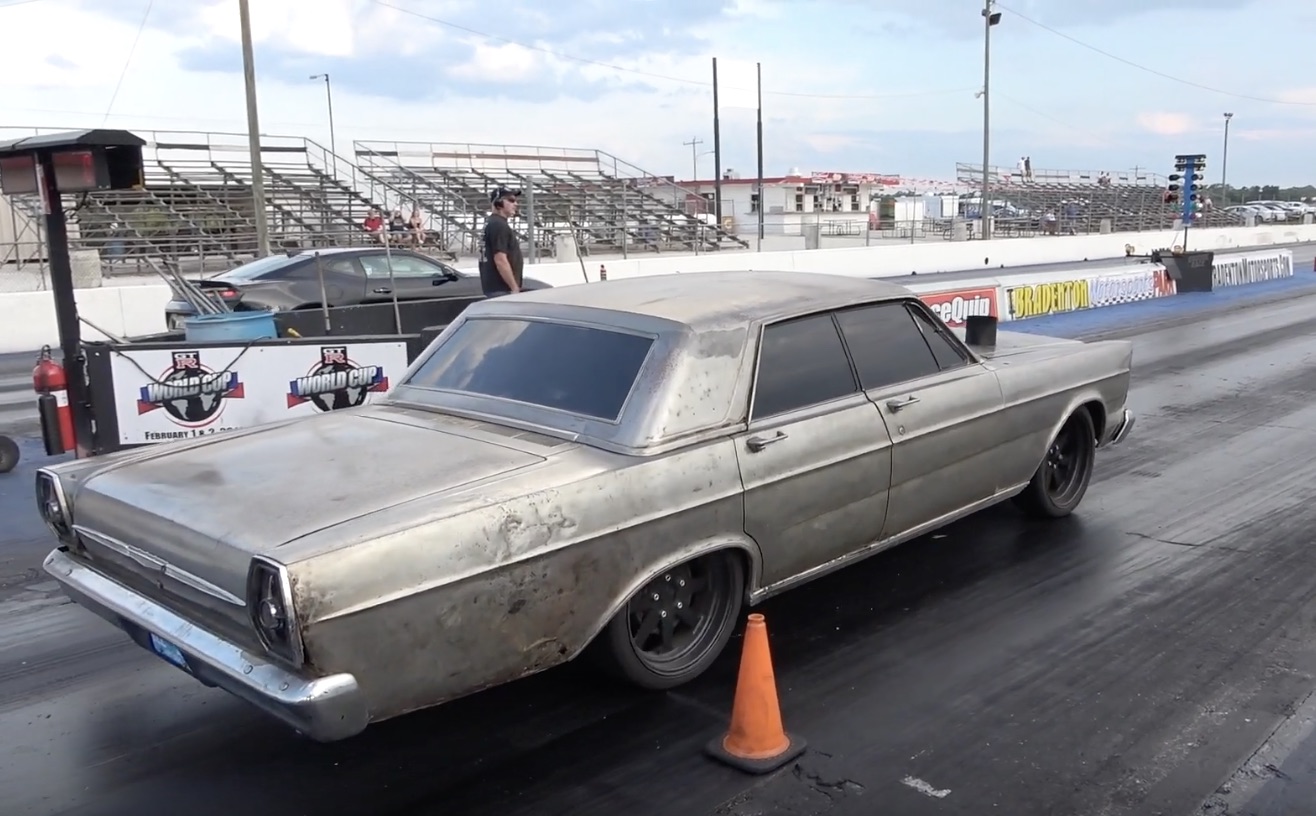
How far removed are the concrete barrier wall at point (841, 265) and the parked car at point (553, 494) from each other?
7.50 ft

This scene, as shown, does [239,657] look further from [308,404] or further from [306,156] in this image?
[306,156]

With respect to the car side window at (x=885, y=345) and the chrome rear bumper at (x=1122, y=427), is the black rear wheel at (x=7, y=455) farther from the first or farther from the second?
the chrome rear bumper at (x=1122, y=427)

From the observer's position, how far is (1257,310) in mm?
18875

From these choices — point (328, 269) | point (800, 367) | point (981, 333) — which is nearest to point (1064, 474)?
point (981, 333)

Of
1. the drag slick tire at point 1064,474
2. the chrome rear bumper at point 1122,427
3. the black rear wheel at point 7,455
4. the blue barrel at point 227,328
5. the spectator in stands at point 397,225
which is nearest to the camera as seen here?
the drag slick tire at point 1064,474

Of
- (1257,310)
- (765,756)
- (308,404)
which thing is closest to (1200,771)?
(765,756)

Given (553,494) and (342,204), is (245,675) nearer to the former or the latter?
(553,494)

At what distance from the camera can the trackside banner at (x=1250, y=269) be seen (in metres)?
22.8

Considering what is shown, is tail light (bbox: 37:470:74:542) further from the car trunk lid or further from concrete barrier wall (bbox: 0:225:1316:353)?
concrete barrier wall (bbox: 0:225:1316:353)

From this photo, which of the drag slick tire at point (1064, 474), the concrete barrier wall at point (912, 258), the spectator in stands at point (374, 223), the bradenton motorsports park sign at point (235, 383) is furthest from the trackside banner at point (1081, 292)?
the spectator in stands at point (374, 223)

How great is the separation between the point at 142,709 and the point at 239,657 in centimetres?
120

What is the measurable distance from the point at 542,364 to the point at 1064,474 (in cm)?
346

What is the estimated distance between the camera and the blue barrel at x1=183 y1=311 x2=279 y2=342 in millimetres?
7555

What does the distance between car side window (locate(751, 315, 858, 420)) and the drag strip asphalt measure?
104 centimetres
